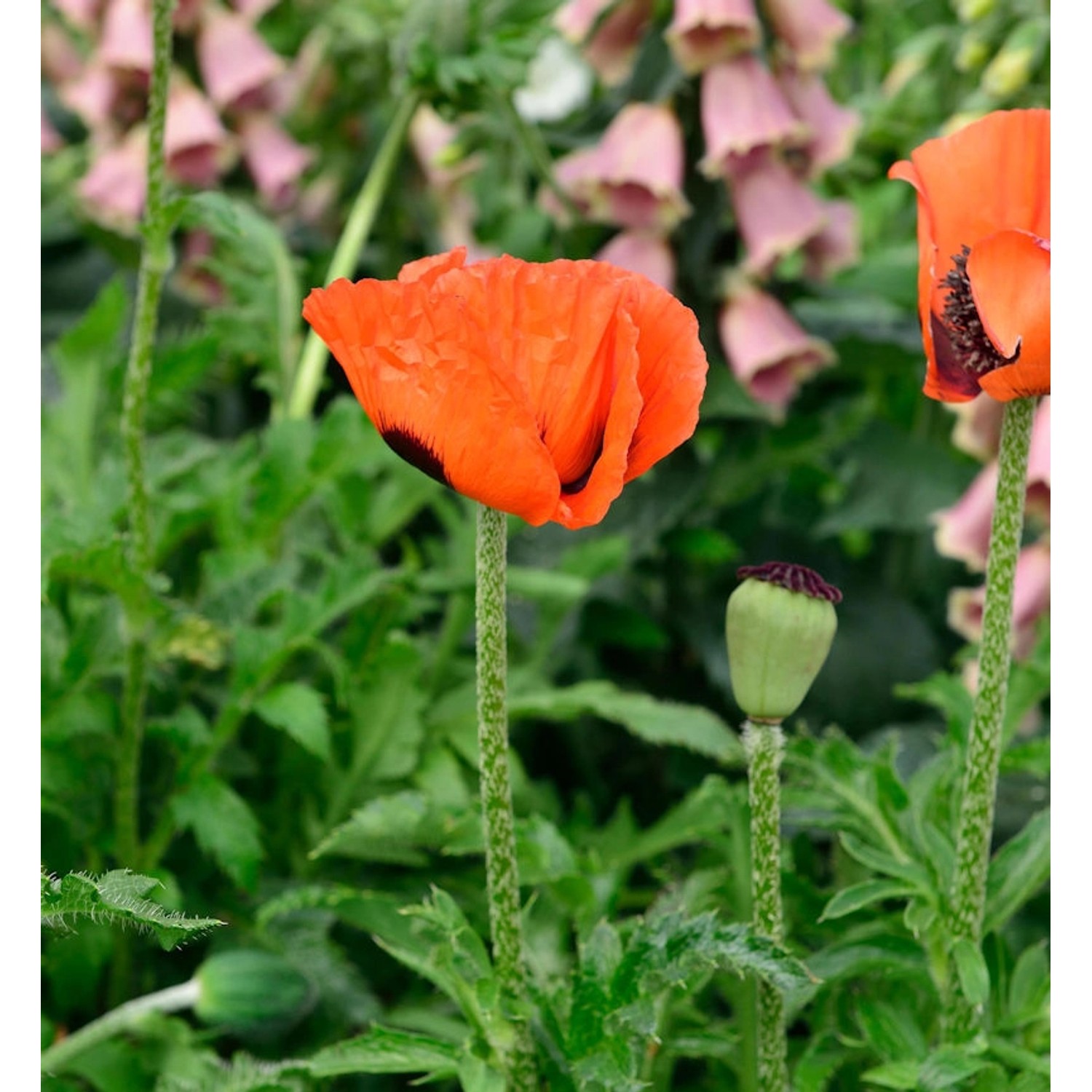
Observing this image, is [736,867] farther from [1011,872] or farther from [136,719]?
[136,719]

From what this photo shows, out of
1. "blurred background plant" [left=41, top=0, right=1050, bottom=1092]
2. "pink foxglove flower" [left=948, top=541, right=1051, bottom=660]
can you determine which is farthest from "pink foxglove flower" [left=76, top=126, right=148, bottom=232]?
"pink foxglove flower" [left=948, top=541, right=1051, bottom=660]

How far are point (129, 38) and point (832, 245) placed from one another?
68 centimetres

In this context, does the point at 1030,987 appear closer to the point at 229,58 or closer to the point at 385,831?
the point at 385,831

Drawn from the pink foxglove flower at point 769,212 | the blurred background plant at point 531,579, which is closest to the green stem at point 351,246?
the blurred background plant at point 531,579

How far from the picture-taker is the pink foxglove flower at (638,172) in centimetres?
115

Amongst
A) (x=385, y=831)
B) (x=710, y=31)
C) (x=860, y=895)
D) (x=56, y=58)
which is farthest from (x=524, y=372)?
(x=56, y=58)

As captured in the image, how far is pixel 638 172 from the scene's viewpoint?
45.2 inches

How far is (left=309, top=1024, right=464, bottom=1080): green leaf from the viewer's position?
0.56 m

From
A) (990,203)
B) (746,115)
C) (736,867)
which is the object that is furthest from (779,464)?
(990,203)

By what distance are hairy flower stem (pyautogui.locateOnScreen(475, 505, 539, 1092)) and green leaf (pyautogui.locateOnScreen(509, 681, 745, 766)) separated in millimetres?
388

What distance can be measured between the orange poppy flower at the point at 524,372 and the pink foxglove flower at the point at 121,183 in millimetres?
945

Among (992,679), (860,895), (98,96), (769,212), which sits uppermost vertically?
(98,96)

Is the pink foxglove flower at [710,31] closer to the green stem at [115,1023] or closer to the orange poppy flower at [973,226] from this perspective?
the orange poppy flower at [973,226]

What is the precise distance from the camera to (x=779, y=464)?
4.12ft
